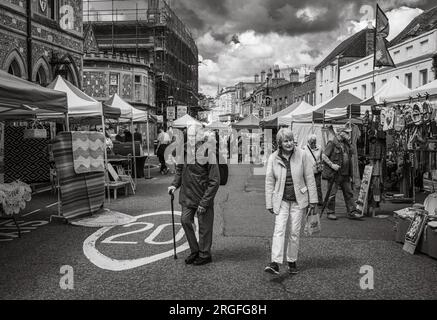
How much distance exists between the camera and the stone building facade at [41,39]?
16.0 meters

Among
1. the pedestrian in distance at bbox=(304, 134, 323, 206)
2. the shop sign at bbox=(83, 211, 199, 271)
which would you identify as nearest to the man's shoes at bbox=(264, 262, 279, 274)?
the shop sign at bbox=(83, 211, 199, 271)

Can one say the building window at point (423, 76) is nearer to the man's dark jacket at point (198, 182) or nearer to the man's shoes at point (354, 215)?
the man's shoes at point (354, 215)

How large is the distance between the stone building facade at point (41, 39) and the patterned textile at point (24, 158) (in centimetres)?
437

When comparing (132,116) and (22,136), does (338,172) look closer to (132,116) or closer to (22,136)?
(22,136)

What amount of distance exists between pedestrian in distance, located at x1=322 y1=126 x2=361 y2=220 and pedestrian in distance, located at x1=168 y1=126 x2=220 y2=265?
4.19 m

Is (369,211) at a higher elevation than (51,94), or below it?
below

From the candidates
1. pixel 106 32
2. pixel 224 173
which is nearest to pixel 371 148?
pixel 224 173

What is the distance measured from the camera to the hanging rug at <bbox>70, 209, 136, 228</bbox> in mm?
8295

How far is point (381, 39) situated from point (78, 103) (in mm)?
9371

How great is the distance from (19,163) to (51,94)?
18.9 ft

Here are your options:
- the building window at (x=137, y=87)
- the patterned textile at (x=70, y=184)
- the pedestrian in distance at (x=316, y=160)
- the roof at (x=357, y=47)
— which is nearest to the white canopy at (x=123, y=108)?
the patterned textile at (x=70, y=184)
